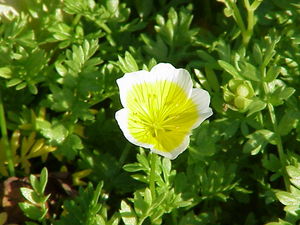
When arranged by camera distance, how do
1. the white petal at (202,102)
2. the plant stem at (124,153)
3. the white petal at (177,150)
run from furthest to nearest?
the plant stem at (124,153) → the white petal at (202,102) → the white petal at (177,150)

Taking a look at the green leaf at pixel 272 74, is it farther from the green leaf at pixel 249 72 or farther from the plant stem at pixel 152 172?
the plant stem at pixel 152 172

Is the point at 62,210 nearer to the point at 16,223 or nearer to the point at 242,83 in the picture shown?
the point at 16,223

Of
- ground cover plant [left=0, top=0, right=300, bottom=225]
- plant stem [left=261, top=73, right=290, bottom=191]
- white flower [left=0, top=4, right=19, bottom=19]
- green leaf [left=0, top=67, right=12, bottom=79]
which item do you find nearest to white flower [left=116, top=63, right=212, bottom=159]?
ground cover plant [left=0, top=0, right=300, bottom=225]

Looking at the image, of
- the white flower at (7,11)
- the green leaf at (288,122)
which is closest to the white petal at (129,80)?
the green leaf at (288,122)

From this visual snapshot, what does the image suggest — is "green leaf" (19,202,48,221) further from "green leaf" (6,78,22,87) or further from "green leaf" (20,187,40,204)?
"green leaf" (6,78,22,87)

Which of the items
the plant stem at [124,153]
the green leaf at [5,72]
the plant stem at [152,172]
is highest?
the green leaf at [5,72]

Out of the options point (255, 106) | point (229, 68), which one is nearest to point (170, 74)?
point (229, 68)
